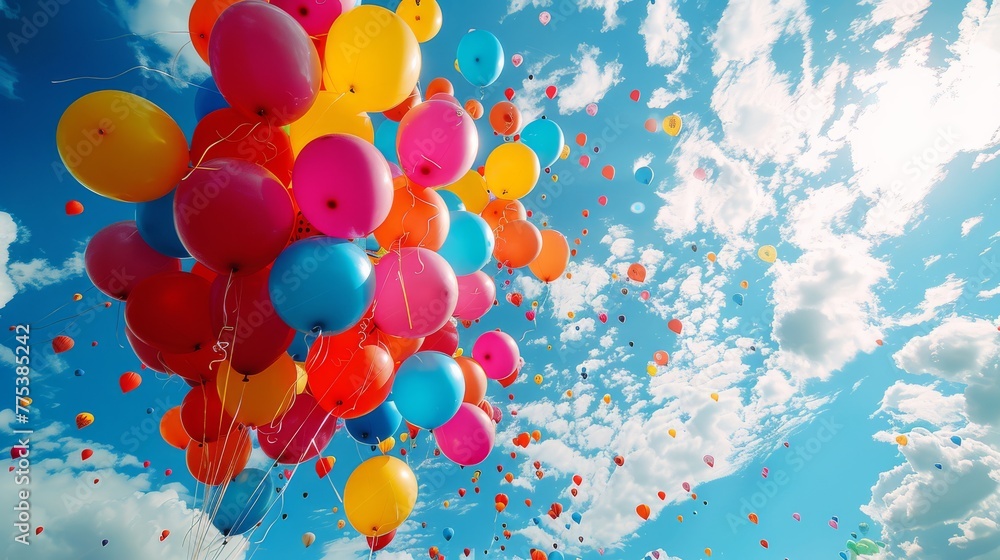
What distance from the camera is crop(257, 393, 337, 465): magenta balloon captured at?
12.7 ft

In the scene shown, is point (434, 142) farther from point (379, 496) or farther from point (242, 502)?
point (242, 502)

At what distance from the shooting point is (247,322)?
293cm

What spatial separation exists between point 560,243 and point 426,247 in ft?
7.32

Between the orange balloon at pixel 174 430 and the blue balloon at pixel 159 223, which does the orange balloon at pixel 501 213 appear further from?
the orange balloon at pixel 174 430

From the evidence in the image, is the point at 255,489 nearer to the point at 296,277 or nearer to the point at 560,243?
the point at 296,277

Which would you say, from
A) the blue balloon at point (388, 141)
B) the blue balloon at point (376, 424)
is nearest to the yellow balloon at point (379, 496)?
the blue balloon at point (376, 424)

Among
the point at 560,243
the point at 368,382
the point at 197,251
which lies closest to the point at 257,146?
the point at 197,251

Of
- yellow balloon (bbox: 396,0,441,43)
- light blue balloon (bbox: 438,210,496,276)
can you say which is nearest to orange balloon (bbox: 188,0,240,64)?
yellow balloon (bbox: 396,0,441,43)

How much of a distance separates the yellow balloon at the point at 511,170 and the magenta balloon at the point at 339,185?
2096mm

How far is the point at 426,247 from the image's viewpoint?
3.77 metres

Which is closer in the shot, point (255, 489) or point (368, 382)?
point (368, 382)

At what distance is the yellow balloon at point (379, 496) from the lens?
374 cm

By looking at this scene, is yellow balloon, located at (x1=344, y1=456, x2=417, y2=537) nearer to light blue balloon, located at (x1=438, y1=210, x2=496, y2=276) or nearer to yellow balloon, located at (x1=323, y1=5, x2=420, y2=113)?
light blue balloon, located at (x1=438, y1=210, x2=496, y2=276)

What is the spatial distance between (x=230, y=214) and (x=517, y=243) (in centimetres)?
295
